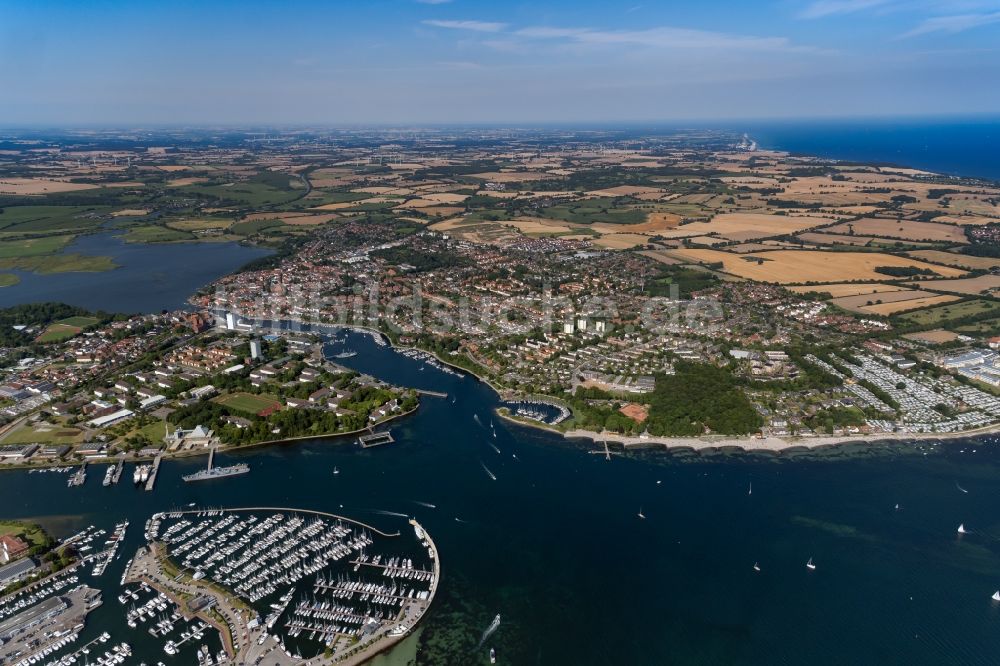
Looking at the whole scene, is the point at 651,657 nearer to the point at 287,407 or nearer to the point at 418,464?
the point at 418,464

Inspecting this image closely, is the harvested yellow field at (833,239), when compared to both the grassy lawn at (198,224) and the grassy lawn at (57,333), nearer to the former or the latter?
the grassy lawn at (57,333)

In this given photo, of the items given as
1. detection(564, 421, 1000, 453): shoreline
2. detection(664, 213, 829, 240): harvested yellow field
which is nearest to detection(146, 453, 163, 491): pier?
detection(564, 421, 1000, 453): shoreline

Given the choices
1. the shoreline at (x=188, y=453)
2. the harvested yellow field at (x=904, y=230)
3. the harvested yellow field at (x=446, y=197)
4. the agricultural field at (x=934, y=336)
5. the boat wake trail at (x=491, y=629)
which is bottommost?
the boat wake trail at (x=491, y=629)

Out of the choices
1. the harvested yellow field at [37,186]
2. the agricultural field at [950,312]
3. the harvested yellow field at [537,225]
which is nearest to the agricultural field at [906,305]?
the agricultural field at [950,312]

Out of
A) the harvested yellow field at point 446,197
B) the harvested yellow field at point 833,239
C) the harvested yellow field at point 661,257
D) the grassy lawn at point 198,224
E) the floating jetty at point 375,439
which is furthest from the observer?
the harvested yellow field at point 446,197

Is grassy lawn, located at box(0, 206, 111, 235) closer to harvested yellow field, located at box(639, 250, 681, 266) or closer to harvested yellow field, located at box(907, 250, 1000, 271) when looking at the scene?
harvested yellow field, located at box(639, 250, 681, 266)
